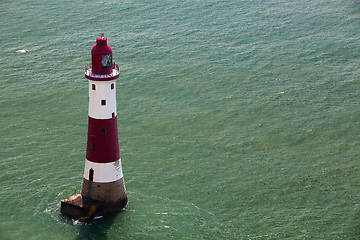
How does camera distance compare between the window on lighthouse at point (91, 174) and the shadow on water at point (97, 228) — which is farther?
the window on lighthouse at point (91, 174)

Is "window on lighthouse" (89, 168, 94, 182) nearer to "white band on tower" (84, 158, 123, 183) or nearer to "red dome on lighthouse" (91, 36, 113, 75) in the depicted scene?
"white band on tower" (84, 158, 123, 183)

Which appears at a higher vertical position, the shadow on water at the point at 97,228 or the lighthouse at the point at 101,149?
the lighthouse at the point at 101,149

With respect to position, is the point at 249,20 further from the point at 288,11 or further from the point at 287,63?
the point at 287,63

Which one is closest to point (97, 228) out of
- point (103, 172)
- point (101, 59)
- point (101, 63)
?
point (103, 172)

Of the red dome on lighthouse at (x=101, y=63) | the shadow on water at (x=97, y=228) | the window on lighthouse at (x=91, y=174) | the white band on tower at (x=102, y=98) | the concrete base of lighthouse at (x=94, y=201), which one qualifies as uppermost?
the red dome on lighthouse at (x=101, y=63)

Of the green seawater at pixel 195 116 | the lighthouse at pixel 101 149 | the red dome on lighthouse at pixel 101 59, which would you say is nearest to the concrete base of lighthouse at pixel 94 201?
the lighthouse at pixel 101 149

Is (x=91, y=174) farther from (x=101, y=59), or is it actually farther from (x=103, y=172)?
(x=101, y=59)

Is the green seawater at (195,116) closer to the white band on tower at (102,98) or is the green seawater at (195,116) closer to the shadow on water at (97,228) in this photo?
the shadow on water at (97,228)
